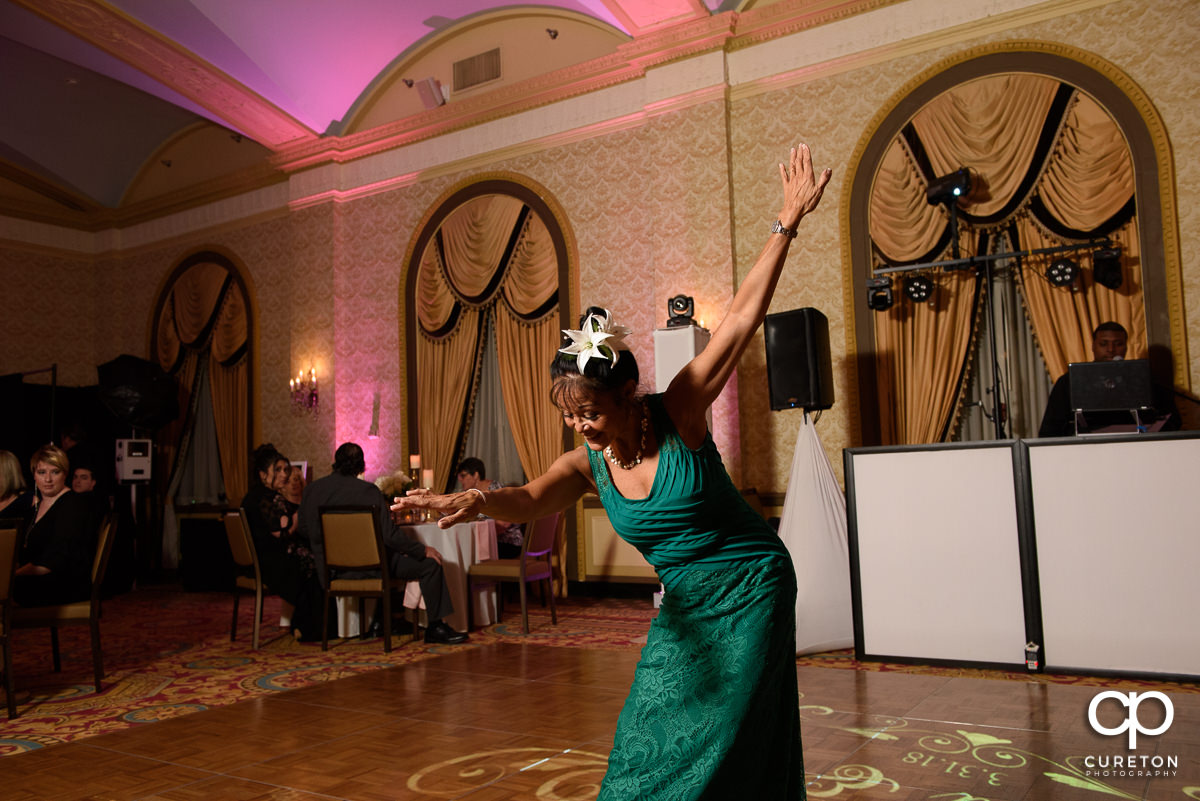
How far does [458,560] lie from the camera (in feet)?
20.0

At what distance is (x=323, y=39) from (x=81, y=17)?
190cm

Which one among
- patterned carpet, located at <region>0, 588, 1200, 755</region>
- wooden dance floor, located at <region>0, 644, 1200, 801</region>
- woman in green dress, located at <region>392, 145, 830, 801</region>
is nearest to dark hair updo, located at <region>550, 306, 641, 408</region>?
woman in green dress, located at <region>392, 145, 830, 801</region>

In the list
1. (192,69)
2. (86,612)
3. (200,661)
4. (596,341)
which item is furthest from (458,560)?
(192,69)

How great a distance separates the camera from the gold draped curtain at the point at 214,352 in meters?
9.74

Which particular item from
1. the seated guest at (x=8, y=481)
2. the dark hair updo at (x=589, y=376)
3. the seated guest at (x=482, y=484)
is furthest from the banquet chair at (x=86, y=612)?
the dark hair updo at (x=589, y=376)

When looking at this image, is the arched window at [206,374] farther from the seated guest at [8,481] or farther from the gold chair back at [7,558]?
the gold chair back at [7,558]

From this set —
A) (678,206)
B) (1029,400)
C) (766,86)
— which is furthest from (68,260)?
(1029,400)

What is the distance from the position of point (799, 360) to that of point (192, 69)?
5.98 m

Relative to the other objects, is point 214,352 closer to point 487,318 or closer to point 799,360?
point 487,318

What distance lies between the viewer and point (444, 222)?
337 inches

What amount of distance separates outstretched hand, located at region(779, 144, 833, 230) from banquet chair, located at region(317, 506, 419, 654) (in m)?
4.13

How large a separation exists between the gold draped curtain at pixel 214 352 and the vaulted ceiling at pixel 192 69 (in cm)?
146

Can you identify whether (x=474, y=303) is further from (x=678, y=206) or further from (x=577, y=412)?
(x=577, y=412)

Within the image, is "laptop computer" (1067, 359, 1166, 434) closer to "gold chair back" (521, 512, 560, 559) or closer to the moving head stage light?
the moving head stage light
